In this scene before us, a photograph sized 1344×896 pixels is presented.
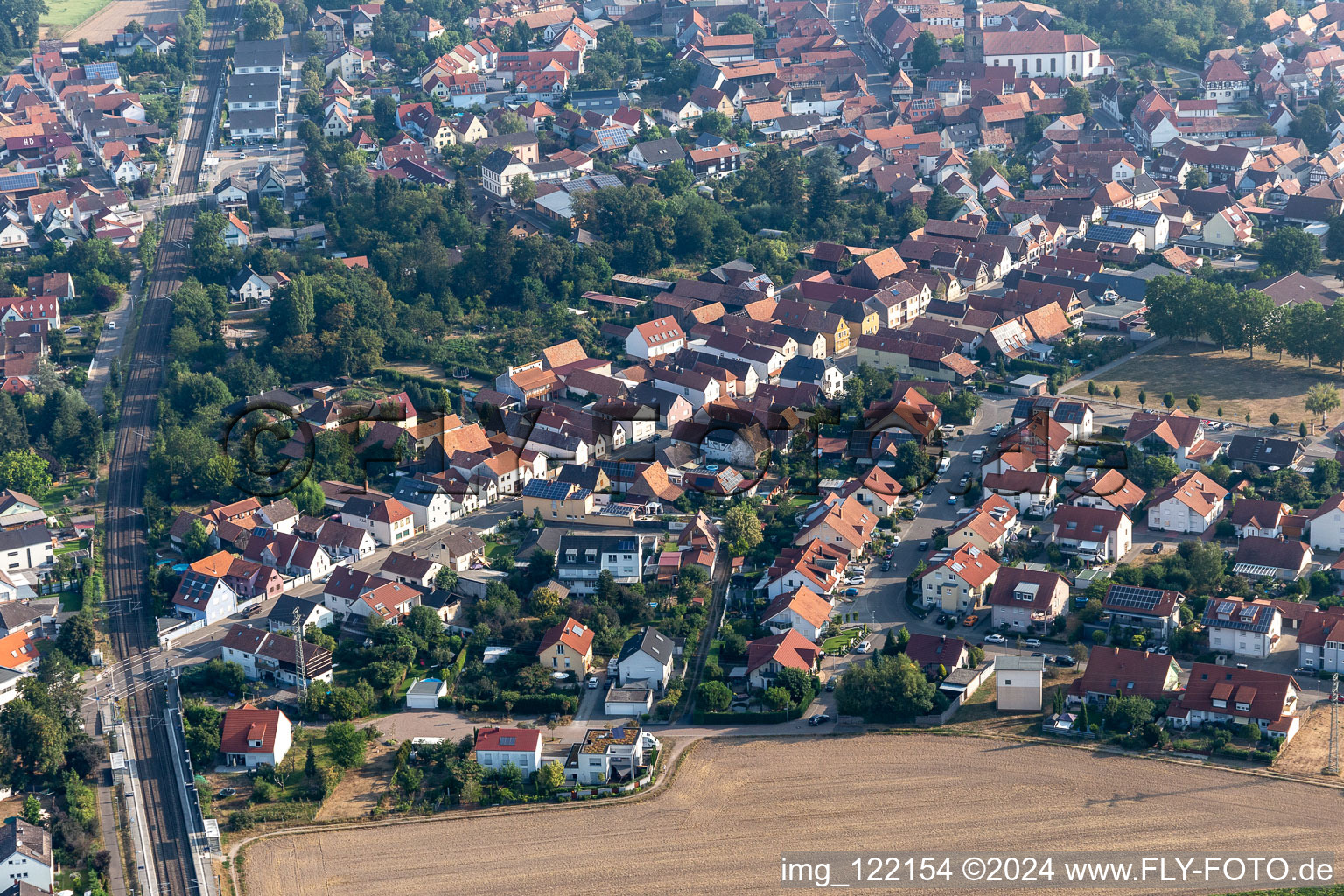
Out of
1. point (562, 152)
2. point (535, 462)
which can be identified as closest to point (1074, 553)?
point (535, 462)

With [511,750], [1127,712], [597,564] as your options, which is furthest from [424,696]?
[1127,712]

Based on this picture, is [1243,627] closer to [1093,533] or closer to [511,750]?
[1093,533]

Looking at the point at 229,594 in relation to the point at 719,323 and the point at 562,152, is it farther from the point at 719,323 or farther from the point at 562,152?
the point at 562,152

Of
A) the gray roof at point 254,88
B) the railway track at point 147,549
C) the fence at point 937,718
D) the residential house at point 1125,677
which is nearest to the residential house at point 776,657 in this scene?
the fence at point 937,718

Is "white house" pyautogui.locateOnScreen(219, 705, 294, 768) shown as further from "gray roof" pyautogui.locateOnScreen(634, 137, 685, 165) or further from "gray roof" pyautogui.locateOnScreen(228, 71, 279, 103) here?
"gray roof" pyautogui.locateOnScreen(228, 71, 279, 103)

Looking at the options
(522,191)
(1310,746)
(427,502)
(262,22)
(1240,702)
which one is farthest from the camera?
(262,22)

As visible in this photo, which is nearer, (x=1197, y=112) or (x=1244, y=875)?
(x=1244, y=875)

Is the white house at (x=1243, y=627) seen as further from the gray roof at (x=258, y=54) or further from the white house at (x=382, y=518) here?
Answer: the gray roof at (x=258, y=54)

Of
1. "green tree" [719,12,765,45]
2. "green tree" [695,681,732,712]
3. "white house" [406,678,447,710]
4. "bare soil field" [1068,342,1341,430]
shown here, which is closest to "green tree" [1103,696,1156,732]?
"green tree" [695,681,732,712]
